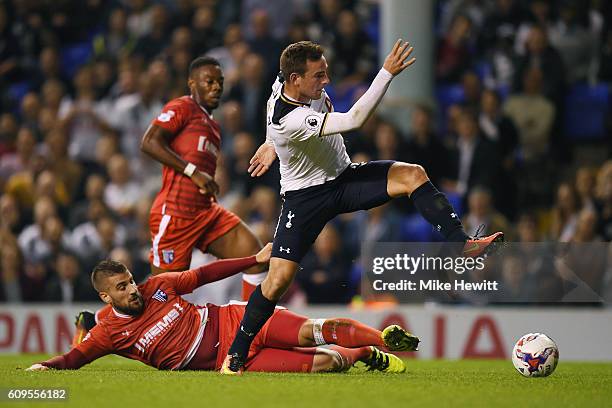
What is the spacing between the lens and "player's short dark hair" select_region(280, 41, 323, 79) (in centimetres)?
727

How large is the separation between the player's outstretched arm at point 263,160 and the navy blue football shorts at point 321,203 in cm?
A: 34

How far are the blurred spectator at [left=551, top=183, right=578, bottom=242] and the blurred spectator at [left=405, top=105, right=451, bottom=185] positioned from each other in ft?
4.75

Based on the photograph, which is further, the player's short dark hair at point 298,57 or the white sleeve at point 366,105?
the player's short dark hair at point 298,57

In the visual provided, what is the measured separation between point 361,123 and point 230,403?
208cm

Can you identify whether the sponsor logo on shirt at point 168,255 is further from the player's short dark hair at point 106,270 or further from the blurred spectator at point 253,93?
the blurred spectator at point 253,93

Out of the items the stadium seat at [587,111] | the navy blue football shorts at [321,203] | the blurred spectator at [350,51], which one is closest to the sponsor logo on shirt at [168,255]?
the navy blue football shorts at [321,203]

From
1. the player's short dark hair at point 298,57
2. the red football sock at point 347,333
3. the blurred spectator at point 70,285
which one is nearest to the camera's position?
the player's short dark hair at point 298,57

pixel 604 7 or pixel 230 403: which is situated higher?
pixel 604 7

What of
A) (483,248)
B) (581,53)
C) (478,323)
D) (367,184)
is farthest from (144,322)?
(581,53)

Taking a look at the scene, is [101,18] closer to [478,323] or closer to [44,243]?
[44,243]

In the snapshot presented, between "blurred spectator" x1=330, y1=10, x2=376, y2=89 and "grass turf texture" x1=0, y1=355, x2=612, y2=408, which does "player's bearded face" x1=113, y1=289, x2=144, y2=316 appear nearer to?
"grass turf texture" x1=0, y1=355, x2=612, y2=408

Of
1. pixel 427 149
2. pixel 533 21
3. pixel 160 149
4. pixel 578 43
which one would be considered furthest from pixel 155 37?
pixel 160 149

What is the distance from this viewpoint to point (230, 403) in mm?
5617

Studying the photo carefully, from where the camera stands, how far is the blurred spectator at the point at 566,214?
38.1ft
